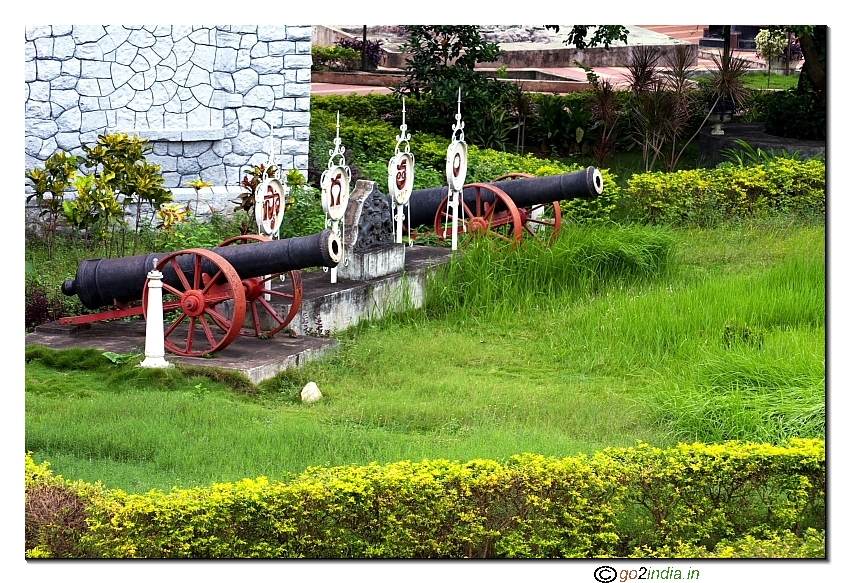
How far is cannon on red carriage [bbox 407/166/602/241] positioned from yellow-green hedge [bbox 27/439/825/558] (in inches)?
189

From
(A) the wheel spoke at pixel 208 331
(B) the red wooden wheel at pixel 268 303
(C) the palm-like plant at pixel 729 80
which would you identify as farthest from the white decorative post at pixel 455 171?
(C) the palm-like plant at pixel 729 80

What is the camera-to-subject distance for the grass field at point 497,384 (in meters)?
6.68

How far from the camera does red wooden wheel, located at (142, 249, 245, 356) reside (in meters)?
7.91

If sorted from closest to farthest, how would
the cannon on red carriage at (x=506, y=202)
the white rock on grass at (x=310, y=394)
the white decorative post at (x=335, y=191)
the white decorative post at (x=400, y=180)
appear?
1. the white rock on grass at (x=310, y=394)
2. the white decorative post at (x=335, y=191)
3. the white decorative post at (x=400, y=180)
4. the cannon on red carriage at (x=506, y=202)

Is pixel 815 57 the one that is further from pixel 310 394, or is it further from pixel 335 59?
pixel 335 59

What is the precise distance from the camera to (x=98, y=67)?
11.2 m

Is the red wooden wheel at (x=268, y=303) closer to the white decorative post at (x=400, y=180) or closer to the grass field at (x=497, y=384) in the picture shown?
the grass field at (x=497, y=384)

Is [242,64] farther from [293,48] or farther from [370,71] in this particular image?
[370,71]

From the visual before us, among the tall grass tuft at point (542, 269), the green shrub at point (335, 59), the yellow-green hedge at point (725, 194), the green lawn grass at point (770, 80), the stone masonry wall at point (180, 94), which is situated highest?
the green shrub at point (335, 59)

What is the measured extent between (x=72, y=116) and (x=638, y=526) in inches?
284

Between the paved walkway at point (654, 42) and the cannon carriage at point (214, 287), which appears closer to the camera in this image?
the cannon carriage at point (214, 287)

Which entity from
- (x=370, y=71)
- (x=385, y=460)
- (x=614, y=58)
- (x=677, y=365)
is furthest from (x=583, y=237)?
(x=614, y=58)

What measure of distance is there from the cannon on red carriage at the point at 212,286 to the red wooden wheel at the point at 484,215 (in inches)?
94.1

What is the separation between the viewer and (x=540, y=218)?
11625 mm
